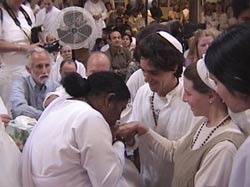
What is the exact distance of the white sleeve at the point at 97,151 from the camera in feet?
5.45

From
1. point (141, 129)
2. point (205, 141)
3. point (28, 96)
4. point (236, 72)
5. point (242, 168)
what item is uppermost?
point (236, 72)

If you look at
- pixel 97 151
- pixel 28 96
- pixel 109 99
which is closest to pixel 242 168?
pixel 97 151

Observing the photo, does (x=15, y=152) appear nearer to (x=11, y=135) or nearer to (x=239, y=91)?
(x=11, y=135)

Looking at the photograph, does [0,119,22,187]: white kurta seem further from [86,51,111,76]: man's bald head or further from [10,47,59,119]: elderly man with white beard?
[86,51,111,76]: man's bald head

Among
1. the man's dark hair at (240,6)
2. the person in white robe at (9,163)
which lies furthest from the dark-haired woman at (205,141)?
the man's dark hair at (240,6)

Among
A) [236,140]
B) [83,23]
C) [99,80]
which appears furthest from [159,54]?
[83,23]

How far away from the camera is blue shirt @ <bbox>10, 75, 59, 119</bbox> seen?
288 centimetres

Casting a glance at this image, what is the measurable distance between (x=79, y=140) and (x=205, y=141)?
0.42 metres

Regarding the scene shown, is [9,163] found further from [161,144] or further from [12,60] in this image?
[12,60]

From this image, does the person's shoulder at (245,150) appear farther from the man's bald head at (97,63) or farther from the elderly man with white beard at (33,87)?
the man's bald head at (97,63)

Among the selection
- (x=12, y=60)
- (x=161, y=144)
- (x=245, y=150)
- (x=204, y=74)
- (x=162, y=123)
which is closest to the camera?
(x=245, y=150)

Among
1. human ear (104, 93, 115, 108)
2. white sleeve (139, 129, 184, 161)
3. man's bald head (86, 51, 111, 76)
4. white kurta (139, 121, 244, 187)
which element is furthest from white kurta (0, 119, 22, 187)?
man's bald head (86, 51, 111, 76)

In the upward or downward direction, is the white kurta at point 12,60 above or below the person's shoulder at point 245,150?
below

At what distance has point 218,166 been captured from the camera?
1404 millimetres
